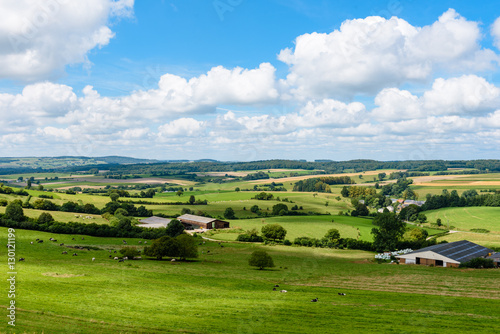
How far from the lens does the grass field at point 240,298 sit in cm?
3080

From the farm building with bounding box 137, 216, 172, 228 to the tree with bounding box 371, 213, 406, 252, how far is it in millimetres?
67440

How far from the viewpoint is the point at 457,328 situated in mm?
31312

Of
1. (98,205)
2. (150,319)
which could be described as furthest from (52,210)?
(150,319)

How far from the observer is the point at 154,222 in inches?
4808

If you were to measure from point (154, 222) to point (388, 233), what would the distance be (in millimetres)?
74875

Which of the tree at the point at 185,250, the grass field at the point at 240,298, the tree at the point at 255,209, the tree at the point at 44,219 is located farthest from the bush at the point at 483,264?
the tree at the point at 44,219

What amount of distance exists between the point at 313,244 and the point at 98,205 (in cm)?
8580

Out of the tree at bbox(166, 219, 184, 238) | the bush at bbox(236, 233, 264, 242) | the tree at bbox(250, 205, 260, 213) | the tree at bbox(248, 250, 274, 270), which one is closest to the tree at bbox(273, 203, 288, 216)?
the tree at bbox(250, 205, 260, 213)

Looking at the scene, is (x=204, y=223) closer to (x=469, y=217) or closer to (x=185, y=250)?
(x=185, y=250)

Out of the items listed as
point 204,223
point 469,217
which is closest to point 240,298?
point 204,223

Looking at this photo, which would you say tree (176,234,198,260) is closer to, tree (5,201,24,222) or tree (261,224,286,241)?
tree (261,224,286,241)

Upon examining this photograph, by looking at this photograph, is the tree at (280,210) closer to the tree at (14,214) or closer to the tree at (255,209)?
the tree at (255,209)

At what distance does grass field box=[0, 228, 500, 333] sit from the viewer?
3080 centimetres

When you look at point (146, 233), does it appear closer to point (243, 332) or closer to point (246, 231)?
point (246, 231)
